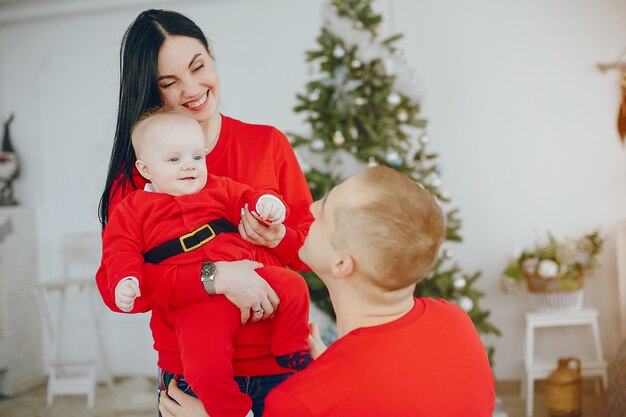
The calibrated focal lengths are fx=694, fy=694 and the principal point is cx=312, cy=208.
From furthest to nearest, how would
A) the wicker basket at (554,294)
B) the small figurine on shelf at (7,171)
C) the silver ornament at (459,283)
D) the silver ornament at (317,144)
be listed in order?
the small figurine on shelf at (7,171)
the wicker basket at (554,294)
the silver ornament at (459,283)
the silver ornament at (317,144)

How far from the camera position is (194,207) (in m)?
1.38

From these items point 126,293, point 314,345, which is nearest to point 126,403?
point 314,345

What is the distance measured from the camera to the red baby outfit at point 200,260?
1298mm

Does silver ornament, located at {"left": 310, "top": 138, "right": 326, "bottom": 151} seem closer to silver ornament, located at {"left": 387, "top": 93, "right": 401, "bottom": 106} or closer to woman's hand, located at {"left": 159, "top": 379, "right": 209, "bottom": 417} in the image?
silver ornament, located at {"left": 387, "top": 93, "right": 401, "bottom": 106}

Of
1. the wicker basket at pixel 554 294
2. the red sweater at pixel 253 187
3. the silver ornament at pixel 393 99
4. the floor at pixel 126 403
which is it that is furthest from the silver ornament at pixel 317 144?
the red sweater at pixel 253 187

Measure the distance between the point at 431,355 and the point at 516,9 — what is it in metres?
4.11

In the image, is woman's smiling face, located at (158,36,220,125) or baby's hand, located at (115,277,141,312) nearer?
baby's hand, located at (115,277,141,312)

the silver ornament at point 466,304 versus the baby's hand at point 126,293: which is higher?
Answer: the baby's hand at point 126,293

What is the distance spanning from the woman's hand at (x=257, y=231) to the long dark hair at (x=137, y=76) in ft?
0.86

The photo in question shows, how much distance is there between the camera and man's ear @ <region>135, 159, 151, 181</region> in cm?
139

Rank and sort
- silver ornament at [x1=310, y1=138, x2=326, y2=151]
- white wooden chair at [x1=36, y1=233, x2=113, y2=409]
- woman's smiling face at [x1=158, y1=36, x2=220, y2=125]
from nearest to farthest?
woman's smiling face at [x1=158, y1=36, x2=220, y2=125]
silver ornament at [x1=310, y1=138, x2=326, y2=151]
white wooden chair at [x1=36, y1=233, x2=113, y2=409]

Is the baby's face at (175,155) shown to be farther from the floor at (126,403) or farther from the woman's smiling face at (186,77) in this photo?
the floor at (126,403)

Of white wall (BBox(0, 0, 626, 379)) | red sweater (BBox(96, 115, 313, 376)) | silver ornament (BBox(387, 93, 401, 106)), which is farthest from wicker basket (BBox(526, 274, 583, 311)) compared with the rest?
red sweater (BBox(96, 115, 313, 376))

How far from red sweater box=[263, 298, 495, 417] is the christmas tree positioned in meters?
2.47
